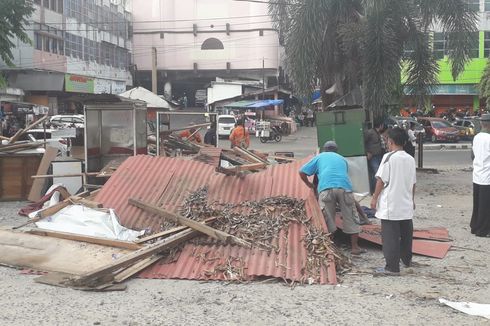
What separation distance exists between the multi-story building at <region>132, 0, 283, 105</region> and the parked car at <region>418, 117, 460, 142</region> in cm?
3603

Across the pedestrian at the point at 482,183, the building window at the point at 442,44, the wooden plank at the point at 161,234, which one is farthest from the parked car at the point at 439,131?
the wooden plank at the point at 161,234

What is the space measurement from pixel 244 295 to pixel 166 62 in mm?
66979

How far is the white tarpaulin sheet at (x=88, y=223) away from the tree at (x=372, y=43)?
739 cm

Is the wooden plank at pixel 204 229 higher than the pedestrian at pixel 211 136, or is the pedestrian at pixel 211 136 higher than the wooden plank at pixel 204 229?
the pedestrian at pixel 211 136

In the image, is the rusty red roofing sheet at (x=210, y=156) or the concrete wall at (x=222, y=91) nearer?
the rusty red roofing sheet at (x=210, y=156)

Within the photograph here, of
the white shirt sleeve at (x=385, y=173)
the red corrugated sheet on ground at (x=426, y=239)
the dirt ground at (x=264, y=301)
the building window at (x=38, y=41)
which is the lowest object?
the dirt ground at (x=264, y=301)

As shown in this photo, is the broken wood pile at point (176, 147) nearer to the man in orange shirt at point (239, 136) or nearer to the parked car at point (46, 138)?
the man in orange shirt at point (239, 136)

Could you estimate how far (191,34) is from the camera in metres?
69.6

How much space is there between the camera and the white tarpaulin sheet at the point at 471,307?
4.87 metres

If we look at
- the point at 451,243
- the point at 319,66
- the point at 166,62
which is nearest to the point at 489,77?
the point at 319,66

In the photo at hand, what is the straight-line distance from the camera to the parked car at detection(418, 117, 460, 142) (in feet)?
105

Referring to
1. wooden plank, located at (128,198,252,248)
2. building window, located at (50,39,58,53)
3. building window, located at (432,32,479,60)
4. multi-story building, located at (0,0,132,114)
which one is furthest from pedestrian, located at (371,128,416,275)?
building window, located at (50,39,58,53)

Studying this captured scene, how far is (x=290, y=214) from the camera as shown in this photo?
7109 mm

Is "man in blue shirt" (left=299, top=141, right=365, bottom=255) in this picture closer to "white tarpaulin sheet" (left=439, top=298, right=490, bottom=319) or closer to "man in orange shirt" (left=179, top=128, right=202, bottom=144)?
"white tarpaulin sheet" (left=439, top=298, right=490, bottom=319)
